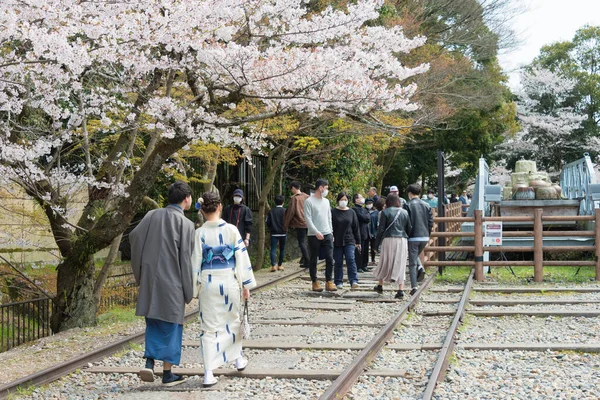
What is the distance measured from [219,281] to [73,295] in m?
5.36

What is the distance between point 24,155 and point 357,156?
13.4m

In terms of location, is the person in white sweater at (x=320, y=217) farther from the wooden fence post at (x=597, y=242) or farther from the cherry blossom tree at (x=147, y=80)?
the wooden fence post at (x=597, y=242)

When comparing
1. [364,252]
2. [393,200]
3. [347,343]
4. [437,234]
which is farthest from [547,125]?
[347,343]

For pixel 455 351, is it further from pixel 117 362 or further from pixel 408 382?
pixel 117 362

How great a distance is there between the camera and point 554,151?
1550 inches

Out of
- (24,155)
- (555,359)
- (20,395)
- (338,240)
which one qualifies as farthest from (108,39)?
(555,359)

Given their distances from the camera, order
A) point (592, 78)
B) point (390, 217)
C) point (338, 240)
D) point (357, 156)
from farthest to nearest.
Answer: point (592, 78) < point (357, 156) < point (338, 240) < point (390, 217)

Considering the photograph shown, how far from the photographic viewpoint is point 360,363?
584 cm

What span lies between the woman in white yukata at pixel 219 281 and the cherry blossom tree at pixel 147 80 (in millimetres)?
2563

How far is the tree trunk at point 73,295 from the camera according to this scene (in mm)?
10031

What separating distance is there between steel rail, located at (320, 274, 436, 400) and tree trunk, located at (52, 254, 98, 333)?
4792 millimetres

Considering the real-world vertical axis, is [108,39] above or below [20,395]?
above

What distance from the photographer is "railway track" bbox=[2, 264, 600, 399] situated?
5.54m

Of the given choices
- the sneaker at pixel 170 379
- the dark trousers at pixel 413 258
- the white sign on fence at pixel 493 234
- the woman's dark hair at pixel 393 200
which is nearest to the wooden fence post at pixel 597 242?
the white sign on fence at pixel 493 234
